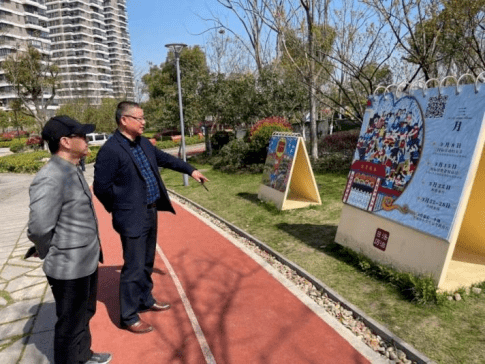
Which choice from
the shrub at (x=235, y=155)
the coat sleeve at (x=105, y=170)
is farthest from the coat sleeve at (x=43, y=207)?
the shrub at (x=235, y=155)

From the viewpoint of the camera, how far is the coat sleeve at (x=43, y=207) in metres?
2.45

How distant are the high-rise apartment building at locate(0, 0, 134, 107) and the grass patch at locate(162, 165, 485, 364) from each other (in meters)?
66.8

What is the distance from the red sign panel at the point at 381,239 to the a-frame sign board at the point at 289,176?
3.38 metres

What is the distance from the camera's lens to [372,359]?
3.17 meters

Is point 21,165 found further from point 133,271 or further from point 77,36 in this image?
point 77,36

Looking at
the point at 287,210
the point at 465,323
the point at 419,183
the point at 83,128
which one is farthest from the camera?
the point at 287,210

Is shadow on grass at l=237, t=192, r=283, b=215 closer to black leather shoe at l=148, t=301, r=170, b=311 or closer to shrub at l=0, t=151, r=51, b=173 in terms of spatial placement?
black leather shoe at l=148, t=301, r=170, b=311

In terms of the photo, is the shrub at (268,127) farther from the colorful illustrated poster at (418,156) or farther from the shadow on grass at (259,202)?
the colorful illustrated poster at (418,156)

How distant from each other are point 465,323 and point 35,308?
16.4 ft

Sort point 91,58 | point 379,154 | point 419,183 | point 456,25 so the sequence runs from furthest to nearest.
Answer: point 91,58
point 456,25
point 379,154
point 419,183

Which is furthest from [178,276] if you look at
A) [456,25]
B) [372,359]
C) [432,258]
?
[456,25]

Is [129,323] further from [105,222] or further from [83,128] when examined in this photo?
[105,222]

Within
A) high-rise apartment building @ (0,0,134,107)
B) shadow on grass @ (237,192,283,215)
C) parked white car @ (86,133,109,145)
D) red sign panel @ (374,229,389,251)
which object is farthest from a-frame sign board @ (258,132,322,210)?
high-rise apartment building @ (0,0,134,107)

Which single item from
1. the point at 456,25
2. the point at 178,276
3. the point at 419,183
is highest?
the point at 456,25
